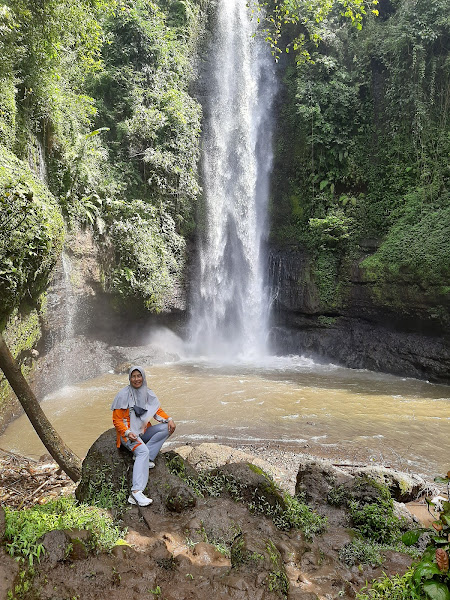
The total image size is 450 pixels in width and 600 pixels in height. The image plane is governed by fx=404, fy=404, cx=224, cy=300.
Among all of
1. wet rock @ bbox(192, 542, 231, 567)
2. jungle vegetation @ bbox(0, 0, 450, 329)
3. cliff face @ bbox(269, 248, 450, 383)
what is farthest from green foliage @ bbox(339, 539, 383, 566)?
jungle vegetation @ bbox(0, 0, 450, 329)

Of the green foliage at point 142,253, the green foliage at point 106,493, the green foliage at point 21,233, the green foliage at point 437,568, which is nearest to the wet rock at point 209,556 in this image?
the green foliage at point 106,493

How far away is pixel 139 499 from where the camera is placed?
3.66m

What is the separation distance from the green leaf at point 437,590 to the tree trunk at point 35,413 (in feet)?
11.7

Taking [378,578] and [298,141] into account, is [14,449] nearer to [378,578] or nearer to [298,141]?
[378,578]

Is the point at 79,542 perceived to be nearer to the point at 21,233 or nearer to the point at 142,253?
the point at 21,233

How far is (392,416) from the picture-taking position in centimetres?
857

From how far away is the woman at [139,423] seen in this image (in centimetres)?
380

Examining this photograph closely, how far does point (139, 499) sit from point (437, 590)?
8.25 ft

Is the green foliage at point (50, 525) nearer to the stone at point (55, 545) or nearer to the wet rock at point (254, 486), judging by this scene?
the stone at point (55, 545)

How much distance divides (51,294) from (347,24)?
15536 millimetres

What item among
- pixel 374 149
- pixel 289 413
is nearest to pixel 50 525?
pixel 289 413

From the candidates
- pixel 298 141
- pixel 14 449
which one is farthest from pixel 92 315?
pixel 298 141

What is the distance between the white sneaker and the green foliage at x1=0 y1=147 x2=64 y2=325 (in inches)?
161

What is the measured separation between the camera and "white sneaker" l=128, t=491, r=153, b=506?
144 inches
